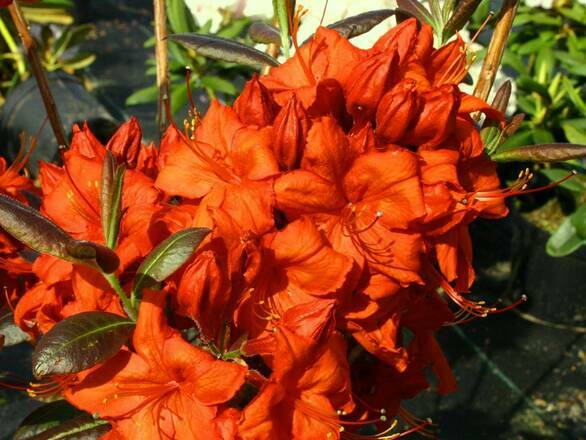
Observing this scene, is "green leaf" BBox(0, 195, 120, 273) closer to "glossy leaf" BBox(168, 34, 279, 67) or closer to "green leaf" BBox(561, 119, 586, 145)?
"glossy leaf" BBox(168, 34, 279, 67)

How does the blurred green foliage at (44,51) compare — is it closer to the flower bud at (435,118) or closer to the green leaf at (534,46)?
the green leaf at (534,46)

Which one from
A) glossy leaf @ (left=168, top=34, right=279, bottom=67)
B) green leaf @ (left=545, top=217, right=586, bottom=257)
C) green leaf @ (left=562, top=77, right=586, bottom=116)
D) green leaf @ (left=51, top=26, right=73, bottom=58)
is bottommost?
green leaf @ (left=545, top=217, right=586, bottom=257)

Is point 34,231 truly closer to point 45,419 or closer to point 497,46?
point 45,419

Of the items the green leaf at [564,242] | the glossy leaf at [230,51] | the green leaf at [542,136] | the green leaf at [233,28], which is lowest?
the green leaf at [564,242]

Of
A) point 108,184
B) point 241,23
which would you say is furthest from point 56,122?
point 241,23

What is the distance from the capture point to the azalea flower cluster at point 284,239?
0.64m

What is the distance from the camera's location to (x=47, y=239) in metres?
0.61

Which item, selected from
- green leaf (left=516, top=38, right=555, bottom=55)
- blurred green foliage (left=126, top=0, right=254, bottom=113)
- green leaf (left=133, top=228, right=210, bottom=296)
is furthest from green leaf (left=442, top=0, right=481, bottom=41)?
green leaf (left=516, top=38, right=555, bottom=55)

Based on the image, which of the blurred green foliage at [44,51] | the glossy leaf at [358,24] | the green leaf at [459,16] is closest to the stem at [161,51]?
the glossy leaf at [358,24]

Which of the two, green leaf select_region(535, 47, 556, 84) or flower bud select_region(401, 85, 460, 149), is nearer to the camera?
flower bud select_region(401, 85, 460, 149)

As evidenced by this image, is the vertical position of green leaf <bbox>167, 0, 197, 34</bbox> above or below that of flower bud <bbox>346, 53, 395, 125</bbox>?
below

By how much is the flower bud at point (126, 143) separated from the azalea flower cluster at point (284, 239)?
0.04 metres

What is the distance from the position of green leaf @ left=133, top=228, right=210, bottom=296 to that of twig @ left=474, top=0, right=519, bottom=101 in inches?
15.4

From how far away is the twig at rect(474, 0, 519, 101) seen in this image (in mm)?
840
